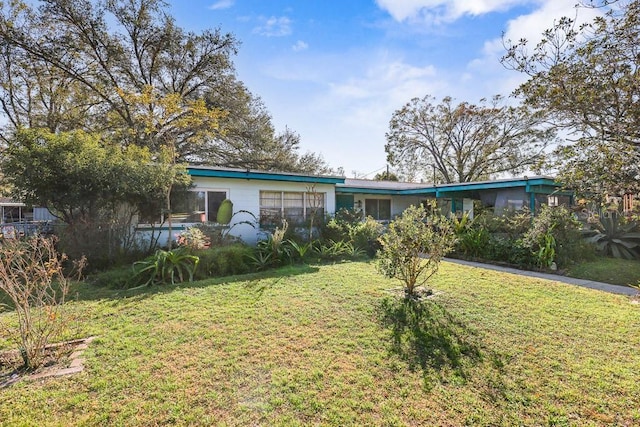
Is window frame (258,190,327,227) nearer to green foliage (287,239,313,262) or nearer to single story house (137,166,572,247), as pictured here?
single story house (137,166,572,247)

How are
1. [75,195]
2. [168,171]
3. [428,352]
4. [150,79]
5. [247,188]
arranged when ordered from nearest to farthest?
[428,352]
[75,195]
[168,171]
[247,188]
[150,79]

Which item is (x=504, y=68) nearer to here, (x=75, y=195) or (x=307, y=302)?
(x=307, y=302)

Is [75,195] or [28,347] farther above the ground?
[75,195]

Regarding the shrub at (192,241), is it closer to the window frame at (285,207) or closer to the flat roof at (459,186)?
the window frame at (285,207)

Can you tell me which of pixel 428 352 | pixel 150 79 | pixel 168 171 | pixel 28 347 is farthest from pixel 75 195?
pixel 150 79

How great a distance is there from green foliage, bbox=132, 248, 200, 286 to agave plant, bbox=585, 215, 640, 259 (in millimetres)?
12024

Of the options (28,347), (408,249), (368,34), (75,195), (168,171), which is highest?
(368,34)

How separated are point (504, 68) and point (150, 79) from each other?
55.7 feet

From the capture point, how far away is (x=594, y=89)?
4371 mm

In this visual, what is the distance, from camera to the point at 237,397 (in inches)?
110

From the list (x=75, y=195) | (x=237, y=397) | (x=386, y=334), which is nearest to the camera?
(x=237, y=397)

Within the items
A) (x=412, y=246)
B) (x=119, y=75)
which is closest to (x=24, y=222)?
(x=119, y=75)

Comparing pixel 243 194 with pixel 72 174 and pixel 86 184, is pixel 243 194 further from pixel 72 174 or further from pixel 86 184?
pixel 72 174

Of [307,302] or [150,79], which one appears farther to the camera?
[150,79]
